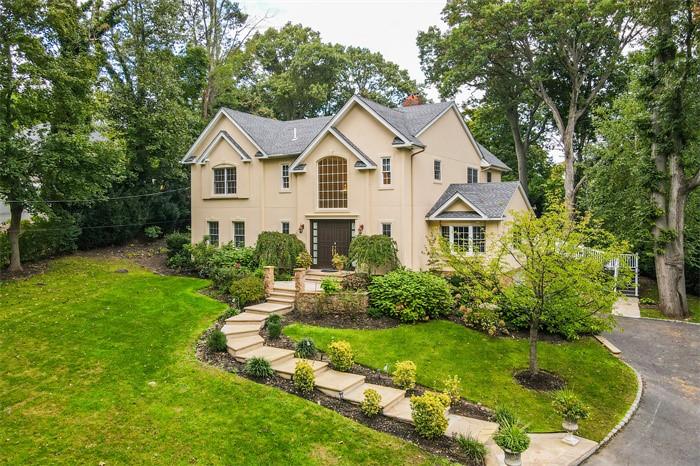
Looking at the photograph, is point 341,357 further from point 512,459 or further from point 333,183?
point 333,183

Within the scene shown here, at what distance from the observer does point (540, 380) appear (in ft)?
37.5

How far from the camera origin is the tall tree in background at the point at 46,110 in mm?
16828

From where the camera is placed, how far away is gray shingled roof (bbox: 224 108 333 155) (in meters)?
23.0

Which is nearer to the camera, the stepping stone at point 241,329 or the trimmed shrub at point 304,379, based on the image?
the trimmed shrub at point 304,379

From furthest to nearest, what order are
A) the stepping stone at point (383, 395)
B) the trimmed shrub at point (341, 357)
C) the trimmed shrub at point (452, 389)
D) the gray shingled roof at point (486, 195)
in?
the gray shingled roof at point (486, 195)
the trimmed shrub at point (341, 357)
the trimmed shrub at point (452, 389)
the stepping stone at point (383, 395)

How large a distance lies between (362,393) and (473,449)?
2.94 meters

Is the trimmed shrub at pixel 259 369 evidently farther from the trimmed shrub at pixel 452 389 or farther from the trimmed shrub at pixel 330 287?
the trimmed shrub at pixel 330 287

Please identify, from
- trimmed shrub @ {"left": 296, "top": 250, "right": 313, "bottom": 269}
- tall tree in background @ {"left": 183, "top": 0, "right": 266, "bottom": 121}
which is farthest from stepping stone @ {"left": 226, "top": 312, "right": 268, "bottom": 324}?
tall tree in background @ {"left": 183, "top": 0, "right": 266, "bottom": 121}

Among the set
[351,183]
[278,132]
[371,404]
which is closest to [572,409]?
[371,404]

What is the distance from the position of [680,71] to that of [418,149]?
447 inches

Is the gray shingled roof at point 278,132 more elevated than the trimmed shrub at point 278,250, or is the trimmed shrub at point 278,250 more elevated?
the gray shingled roof at point 278,132

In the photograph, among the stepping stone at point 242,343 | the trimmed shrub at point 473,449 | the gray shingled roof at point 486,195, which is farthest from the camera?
the gray shingled roof at point 486,195

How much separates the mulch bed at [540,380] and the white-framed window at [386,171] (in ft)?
34.3

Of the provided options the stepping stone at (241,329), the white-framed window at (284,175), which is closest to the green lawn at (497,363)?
the stepping stone at (241,329)
